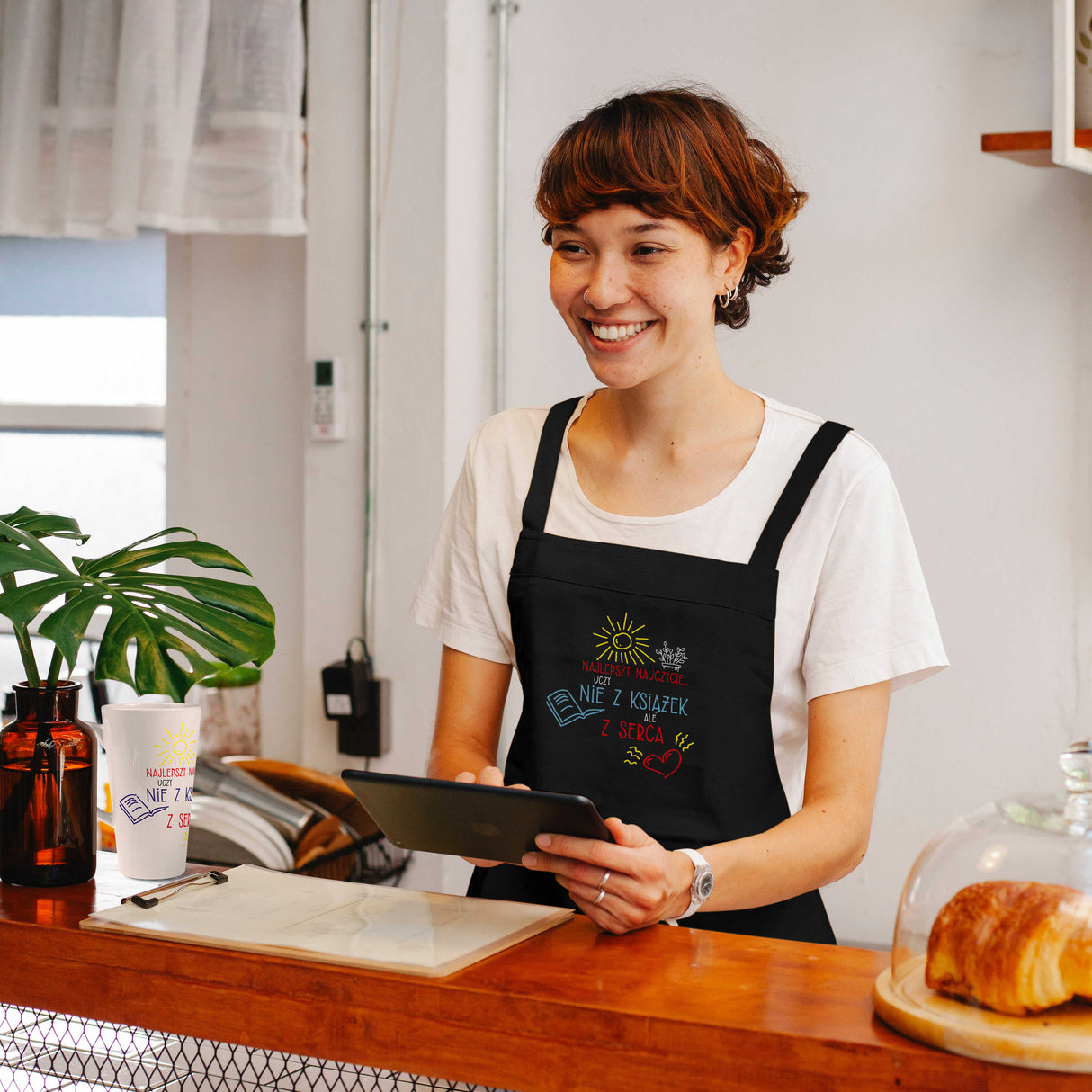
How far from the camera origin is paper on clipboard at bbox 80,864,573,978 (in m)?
0.85

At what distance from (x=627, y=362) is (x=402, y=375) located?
4.55 ft

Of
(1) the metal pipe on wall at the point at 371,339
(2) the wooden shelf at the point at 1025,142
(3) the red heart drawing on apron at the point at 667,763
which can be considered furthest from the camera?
(1) the metal pipe on wall at the point at 371,339

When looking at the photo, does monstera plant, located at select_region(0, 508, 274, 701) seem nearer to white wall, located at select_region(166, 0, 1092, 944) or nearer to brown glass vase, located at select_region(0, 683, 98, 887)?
brown glass vase, located at select_region(0, 683, 98, 887)

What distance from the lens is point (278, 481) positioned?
9.59 ft

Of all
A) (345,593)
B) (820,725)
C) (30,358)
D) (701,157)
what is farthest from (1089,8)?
(30,358)

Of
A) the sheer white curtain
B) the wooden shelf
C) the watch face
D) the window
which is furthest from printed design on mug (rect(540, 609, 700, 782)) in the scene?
the window

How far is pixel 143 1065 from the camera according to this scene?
0.92 metres

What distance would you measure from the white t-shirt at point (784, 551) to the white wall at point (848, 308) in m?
1.13

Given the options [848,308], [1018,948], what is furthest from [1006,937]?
[848,308]

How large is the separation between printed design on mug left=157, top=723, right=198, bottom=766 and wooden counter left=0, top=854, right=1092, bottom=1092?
0.49ft

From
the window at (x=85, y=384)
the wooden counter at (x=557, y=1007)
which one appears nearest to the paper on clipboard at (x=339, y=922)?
the wooden counter at (x=557, y=1007)

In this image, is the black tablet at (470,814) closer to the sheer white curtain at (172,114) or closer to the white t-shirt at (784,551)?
the white t-shirt at (784,551)

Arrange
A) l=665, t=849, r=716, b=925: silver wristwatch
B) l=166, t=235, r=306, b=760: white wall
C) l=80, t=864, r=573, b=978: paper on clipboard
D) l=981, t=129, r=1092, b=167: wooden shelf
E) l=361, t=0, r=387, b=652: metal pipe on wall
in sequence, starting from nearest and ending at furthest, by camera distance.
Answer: l=80, t=864, r=573, b=978: paper on clipboard → l=665, t=849, r=716, b=925: silver wristwatch → l=981, t=129, r=1092, b=167: wooden shelf → l=361, t=0, r=387, b=652: metal pipe on wall → l=166, t=235, r=306, b=760: white wall

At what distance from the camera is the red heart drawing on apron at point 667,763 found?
49.6 inches
